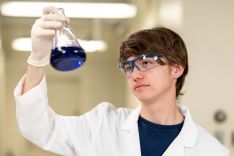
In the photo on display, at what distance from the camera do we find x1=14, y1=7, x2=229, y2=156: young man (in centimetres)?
167

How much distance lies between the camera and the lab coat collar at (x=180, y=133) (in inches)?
70.3

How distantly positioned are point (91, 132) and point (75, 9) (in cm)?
241

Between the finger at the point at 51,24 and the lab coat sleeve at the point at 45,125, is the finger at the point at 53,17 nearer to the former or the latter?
the finger at the point at 51,24

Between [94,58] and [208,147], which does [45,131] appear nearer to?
[208,147]

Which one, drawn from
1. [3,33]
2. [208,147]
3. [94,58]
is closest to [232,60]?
[208,147]

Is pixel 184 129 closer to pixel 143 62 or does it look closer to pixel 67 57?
pixel 143 62

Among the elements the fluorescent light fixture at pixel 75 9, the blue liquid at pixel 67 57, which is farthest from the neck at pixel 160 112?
the fluorescent light fixture at pixel 75 9

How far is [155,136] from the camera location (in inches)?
71.5

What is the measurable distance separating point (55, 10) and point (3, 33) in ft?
17.3

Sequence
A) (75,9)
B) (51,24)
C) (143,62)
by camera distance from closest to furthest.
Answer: (51,24), (143,62), (75,9)

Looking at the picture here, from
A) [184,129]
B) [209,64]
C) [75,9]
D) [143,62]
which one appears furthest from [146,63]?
[75,9]

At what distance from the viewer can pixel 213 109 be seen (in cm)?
332

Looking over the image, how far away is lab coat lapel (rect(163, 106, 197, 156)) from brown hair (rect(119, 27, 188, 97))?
26 cm

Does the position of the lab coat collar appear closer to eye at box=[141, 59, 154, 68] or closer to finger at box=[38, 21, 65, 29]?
eye at box=[141, 59, 154, 68]
